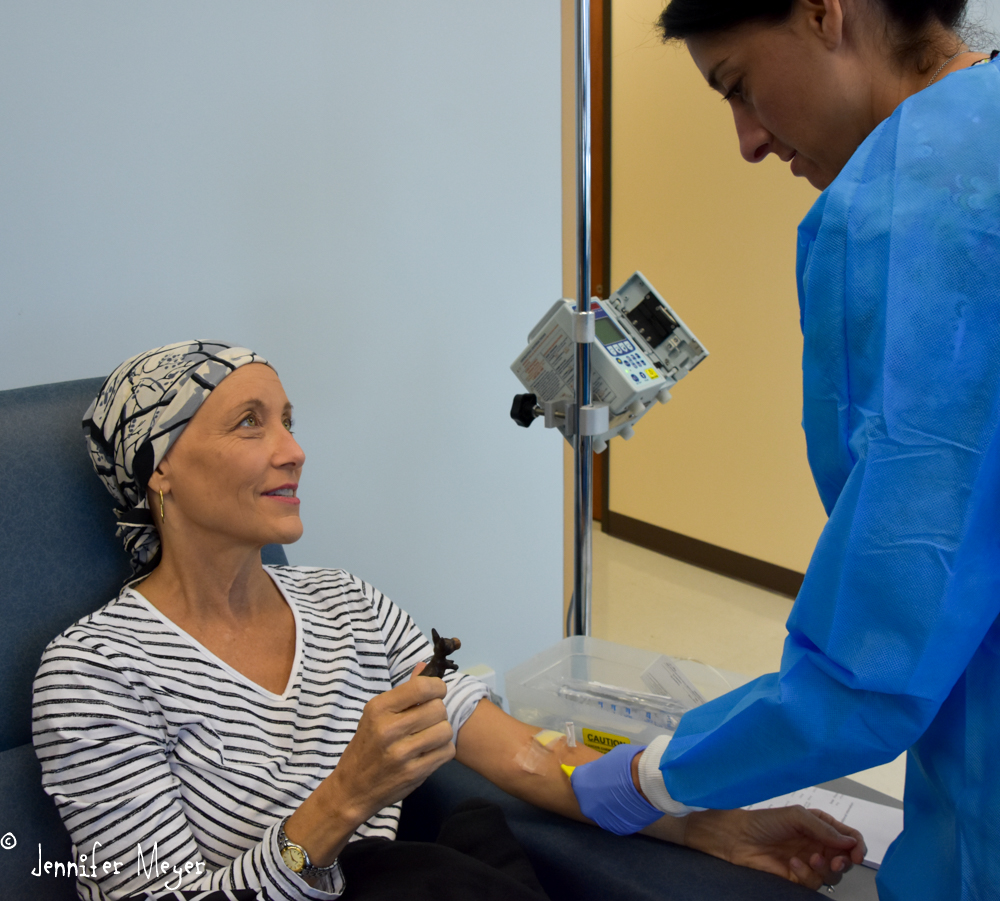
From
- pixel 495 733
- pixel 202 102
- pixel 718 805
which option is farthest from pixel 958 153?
pixel 202 102

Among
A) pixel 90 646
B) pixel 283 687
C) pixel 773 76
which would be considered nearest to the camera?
pixel 773 76

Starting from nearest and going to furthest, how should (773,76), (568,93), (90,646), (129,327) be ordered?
(773,76), (90,646), (129,327), (568,93)

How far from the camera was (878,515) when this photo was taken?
0.71 metres

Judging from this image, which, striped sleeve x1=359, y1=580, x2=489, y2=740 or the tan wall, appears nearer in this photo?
striped sleeve x1=359, y1=580, x2=489, y2=740

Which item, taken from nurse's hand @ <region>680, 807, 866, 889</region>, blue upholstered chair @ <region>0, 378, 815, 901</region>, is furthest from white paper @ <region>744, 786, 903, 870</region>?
blue upholstered chair @ <region>0, 378, 815, 901</region>

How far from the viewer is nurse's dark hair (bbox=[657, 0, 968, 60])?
799 mm

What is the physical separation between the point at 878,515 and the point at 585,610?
35.3 inches

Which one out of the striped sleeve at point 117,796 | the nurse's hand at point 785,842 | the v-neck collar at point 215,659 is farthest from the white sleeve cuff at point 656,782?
the v-neck collar at point 215,659

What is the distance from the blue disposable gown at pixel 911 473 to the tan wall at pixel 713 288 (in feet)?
7.64

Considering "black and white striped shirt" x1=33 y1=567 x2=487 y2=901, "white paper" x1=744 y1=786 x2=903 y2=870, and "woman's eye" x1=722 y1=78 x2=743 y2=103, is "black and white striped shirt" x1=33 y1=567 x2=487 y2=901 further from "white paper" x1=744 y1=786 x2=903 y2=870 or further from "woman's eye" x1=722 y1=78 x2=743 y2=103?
"woman's eye" x1=722 y1=78 x2=743 y2=103

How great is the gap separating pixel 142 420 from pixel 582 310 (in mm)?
668

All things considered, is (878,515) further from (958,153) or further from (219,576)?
(219,576)

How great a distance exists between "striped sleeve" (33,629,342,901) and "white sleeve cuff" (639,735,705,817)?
38cm

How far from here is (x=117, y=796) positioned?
1.00 metres
